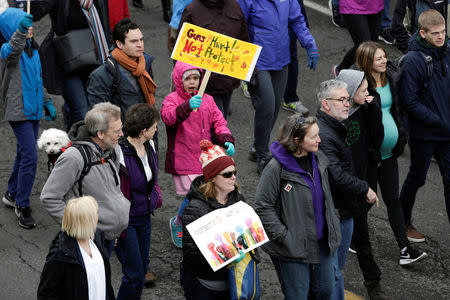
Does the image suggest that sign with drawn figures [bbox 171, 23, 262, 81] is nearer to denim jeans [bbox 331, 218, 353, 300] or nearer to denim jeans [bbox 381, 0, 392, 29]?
denim jeans [bbox 331, 218, 353, 300]

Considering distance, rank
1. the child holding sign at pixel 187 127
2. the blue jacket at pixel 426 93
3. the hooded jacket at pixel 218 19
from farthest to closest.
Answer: the hooded jacket at pixel 218 19, the blue jacket at pixel 426 93, the child holding sign at pixel 187 127

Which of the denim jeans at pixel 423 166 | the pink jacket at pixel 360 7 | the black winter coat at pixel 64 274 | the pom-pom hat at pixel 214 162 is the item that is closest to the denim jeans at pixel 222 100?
the denim jeans at pixel 423 166

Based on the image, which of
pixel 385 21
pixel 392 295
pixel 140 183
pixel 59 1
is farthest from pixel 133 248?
pixel 385 21

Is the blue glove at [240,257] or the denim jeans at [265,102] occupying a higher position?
the blue glove at [240,257]

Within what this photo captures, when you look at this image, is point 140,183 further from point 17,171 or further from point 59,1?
point 59,1

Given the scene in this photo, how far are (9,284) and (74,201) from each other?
2264 millimetres

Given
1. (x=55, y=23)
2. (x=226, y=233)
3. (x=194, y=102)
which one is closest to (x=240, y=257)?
(x=226, y=233)

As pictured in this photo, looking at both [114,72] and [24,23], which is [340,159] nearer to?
[114,72]

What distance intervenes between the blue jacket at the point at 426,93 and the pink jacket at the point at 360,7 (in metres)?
2.64

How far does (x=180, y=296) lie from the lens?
21.7 ft

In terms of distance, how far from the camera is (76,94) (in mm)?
7812

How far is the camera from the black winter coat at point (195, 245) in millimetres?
5141

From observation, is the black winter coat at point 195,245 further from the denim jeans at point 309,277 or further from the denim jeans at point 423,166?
the denim jeans at point 423,166

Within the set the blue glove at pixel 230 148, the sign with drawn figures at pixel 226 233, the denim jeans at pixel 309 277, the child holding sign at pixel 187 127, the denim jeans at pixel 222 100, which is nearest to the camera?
the sign with drawn figures at pixel 226 233
